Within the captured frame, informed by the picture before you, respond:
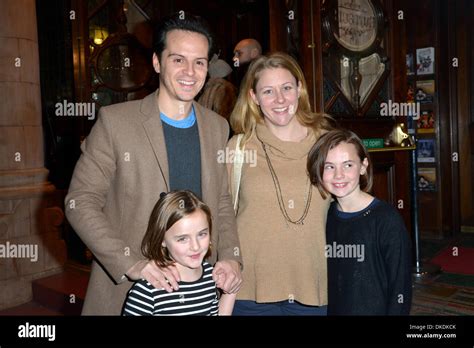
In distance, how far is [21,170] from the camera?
392 centimetres

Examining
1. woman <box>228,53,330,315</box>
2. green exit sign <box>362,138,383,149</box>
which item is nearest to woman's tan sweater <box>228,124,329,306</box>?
woman <box>228,53,330,315</box>

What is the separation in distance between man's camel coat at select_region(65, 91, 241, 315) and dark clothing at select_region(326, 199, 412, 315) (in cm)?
40

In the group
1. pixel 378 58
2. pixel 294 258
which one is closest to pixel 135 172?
pixel 294 258

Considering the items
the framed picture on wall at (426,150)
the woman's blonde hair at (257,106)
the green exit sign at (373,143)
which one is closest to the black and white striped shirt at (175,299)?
the woman's blonde hair at (257,106)

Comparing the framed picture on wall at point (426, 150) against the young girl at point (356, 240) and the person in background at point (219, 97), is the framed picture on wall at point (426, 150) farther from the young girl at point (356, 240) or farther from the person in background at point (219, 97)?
the young girl at point (356, 240)

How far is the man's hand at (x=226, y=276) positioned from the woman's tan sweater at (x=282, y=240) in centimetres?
19

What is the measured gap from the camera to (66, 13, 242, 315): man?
137cm

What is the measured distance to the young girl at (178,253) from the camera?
1.39 metres

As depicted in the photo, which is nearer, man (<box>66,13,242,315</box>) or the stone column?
man (<box>66,13,242,315</box>)

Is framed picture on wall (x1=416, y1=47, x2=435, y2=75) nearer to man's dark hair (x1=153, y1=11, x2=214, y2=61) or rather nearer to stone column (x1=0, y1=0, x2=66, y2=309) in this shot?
stone column (x1=0, y1=0, x2=66, y2=309)

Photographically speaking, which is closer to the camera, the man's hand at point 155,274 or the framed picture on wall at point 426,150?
the man's hand at point 155,274

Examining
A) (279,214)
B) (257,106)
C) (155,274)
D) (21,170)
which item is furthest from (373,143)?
(21,170)
